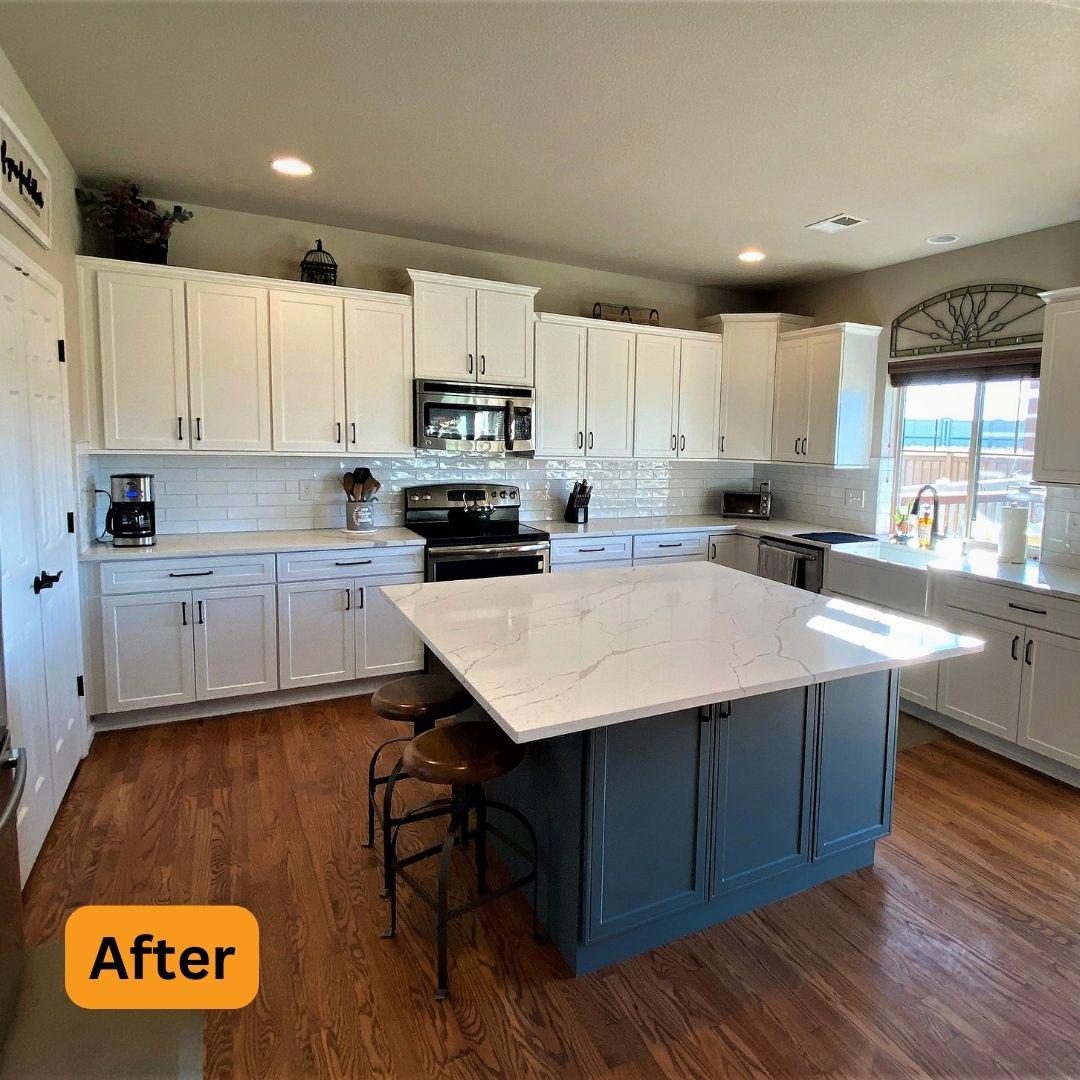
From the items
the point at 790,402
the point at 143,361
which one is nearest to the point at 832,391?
the point at 790,402

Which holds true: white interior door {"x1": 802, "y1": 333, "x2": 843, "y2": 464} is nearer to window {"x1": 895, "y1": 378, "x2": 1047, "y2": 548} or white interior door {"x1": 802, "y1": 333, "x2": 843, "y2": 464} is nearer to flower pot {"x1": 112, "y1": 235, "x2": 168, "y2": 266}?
window {"x1": 895, "y1": 378, "x2": 1047, "y2": 548}

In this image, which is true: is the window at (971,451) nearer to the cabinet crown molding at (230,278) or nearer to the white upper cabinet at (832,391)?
the white upper cabinet at (832,391)

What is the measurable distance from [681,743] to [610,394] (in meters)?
3.18

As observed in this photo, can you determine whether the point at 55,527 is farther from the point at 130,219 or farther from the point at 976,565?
the point at 976,565

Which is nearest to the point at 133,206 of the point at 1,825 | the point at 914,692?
the point at 1,825

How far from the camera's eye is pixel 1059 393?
3293 millimetres

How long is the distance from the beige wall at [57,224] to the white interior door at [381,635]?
1579 millimetres

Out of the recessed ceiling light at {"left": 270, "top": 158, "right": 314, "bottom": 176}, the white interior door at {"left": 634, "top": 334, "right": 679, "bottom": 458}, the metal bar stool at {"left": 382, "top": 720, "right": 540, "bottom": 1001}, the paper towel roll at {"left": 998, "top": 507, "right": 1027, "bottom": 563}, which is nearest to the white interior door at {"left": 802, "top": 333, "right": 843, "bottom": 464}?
the white interior door at {"left": 634, "top": 334, "right": 679, "bottom": 458}

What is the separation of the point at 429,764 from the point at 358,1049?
0.68 metres

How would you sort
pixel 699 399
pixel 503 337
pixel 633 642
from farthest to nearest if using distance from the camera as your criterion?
1. pixel 699 399
2. pixel 503 337
3. pixel 633 642

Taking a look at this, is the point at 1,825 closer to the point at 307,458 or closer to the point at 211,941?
the point at 211,941

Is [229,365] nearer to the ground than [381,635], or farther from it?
farther from it

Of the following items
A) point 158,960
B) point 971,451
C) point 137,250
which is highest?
point 137,250

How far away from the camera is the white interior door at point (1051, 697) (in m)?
3.02
